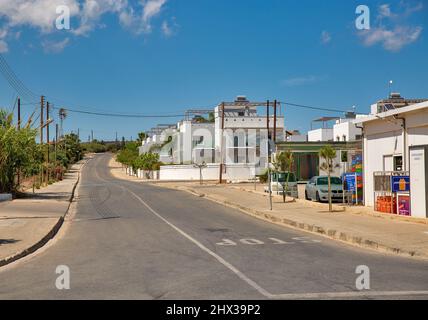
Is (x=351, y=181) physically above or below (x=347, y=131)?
below

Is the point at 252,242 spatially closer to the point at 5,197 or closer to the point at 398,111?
the point at 398,111

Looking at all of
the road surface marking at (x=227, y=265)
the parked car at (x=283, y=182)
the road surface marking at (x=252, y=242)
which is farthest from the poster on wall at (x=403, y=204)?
the parked car at (x=283, y=182)

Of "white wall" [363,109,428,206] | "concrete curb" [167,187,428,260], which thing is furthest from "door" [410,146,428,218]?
"concrete curb" [167,187,428,260]

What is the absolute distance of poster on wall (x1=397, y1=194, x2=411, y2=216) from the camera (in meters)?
19.6

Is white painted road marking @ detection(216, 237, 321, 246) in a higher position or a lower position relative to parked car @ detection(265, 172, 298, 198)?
lower

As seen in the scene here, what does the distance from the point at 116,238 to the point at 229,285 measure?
7654mm

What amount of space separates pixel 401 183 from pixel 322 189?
1017 centimetres

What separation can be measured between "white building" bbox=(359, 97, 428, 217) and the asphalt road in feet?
14.8

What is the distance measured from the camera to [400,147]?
70.5 ft

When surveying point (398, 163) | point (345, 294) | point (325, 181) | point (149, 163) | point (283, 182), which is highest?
point (149, 163)

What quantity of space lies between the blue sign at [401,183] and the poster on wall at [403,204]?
0.22 m

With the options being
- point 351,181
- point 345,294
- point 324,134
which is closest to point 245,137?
point 324,134

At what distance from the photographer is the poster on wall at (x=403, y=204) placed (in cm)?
1961

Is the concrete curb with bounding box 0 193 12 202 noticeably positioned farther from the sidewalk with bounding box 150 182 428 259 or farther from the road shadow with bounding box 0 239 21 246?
the road shadow with bounding box 0 239 21 246
